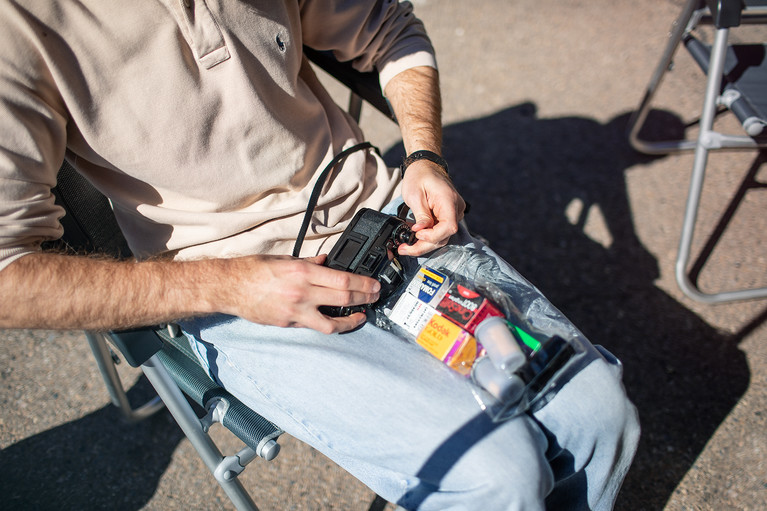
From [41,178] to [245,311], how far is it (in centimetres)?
41

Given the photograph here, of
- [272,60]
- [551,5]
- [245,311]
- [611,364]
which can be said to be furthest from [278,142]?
[551,5]

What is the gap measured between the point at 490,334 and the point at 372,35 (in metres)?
0.84

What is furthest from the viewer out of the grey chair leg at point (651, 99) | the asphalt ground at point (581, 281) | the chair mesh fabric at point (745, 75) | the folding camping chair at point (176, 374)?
the grey chair leg at point (651, 99)

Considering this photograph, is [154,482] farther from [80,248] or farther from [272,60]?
[272,60]

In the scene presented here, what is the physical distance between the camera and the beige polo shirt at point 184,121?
0.88m

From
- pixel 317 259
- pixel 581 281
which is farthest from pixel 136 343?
pixel 581 281

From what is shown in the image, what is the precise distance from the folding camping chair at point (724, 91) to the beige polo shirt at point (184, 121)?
1.03 metres

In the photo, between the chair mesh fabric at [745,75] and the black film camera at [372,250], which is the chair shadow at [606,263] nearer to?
the chair mesh fabric at [745,75]

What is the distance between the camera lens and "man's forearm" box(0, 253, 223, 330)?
0.90 meters

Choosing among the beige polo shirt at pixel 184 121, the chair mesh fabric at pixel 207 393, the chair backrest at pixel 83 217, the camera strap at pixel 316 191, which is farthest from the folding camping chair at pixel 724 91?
the chair backrest at pixel 83 217

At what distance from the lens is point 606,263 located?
2.07 m

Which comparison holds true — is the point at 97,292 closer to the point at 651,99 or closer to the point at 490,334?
the point at 490,334

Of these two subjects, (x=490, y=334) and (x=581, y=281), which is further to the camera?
(x=581, y=281)

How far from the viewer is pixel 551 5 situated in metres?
3.21
